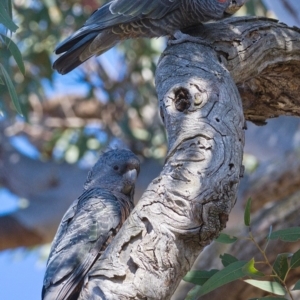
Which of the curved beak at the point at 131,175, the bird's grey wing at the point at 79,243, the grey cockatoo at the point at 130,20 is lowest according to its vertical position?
the bird's grey wing at the point at 79,243

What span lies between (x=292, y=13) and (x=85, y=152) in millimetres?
2948

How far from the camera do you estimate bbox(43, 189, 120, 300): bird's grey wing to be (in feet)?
6.21

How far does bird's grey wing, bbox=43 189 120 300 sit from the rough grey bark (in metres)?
0.54

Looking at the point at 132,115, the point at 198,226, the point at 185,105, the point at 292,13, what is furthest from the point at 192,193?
the point at 132,115

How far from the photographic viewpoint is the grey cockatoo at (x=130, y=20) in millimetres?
2434

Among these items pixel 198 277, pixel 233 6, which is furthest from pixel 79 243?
pixel 233 6

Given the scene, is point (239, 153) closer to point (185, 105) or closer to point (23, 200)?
point (185, 105)

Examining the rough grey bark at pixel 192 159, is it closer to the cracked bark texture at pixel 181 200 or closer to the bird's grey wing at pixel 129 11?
the cracked bark texture at pixel 181 200

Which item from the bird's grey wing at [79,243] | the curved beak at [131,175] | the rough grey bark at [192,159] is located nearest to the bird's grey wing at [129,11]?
the rough grey bark at [192,159]

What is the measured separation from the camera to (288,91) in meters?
2.20

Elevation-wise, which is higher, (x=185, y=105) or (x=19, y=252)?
(x=19, y=252)

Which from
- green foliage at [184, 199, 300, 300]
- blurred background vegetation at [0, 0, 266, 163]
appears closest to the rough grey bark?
green foliage at [184, 199, 300, 300]

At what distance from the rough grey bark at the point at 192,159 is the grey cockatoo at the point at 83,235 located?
21.1 inches

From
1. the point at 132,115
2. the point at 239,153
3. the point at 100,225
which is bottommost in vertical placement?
the point at 239,153
